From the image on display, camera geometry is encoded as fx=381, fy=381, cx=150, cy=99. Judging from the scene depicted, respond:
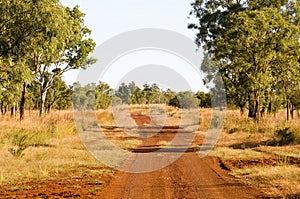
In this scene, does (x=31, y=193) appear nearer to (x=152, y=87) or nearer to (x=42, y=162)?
(x=42, y=162)

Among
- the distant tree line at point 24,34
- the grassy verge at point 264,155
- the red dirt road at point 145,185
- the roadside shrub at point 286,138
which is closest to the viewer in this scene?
the red dirt road at point 145,185

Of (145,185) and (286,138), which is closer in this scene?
(145,185)

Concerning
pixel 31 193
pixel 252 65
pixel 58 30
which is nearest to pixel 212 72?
pixel 252 65

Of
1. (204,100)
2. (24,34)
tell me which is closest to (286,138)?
(24,34)

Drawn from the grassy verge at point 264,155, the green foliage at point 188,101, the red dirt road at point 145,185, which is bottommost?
the red dirt road at point 145,185

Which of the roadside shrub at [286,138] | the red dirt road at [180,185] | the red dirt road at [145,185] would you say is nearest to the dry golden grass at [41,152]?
the red dirt road at [145,185]

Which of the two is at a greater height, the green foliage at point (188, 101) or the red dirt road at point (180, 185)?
the green foliage at point (188, 101)

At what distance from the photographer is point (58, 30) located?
16.1 meters

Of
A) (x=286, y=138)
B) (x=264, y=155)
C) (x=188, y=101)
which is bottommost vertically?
(x=264, y=155)

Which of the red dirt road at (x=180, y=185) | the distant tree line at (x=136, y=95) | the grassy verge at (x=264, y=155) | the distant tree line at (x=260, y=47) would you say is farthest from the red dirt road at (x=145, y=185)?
the distant tree line at (x=136, y=95)

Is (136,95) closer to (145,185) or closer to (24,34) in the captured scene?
(24,34)

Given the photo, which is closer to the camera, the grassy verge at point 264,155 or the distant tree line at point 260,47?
the grassy verge at point 264,155

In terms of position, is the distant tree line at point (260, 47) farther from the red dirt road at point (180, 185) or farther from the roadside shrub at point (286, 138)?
the red dirt road at point (180, 185)

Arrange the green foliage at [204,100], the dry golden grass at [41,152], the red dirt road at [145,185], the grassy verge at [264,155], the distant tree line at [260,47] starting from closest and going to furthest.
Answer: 1. the red dirt road at [145,185]
2. the grassy verge at [264,155]
3. the dry golden grass at [41,152]
4. the distant tree line at [260,47]
5. the green foliage at [204,100]
